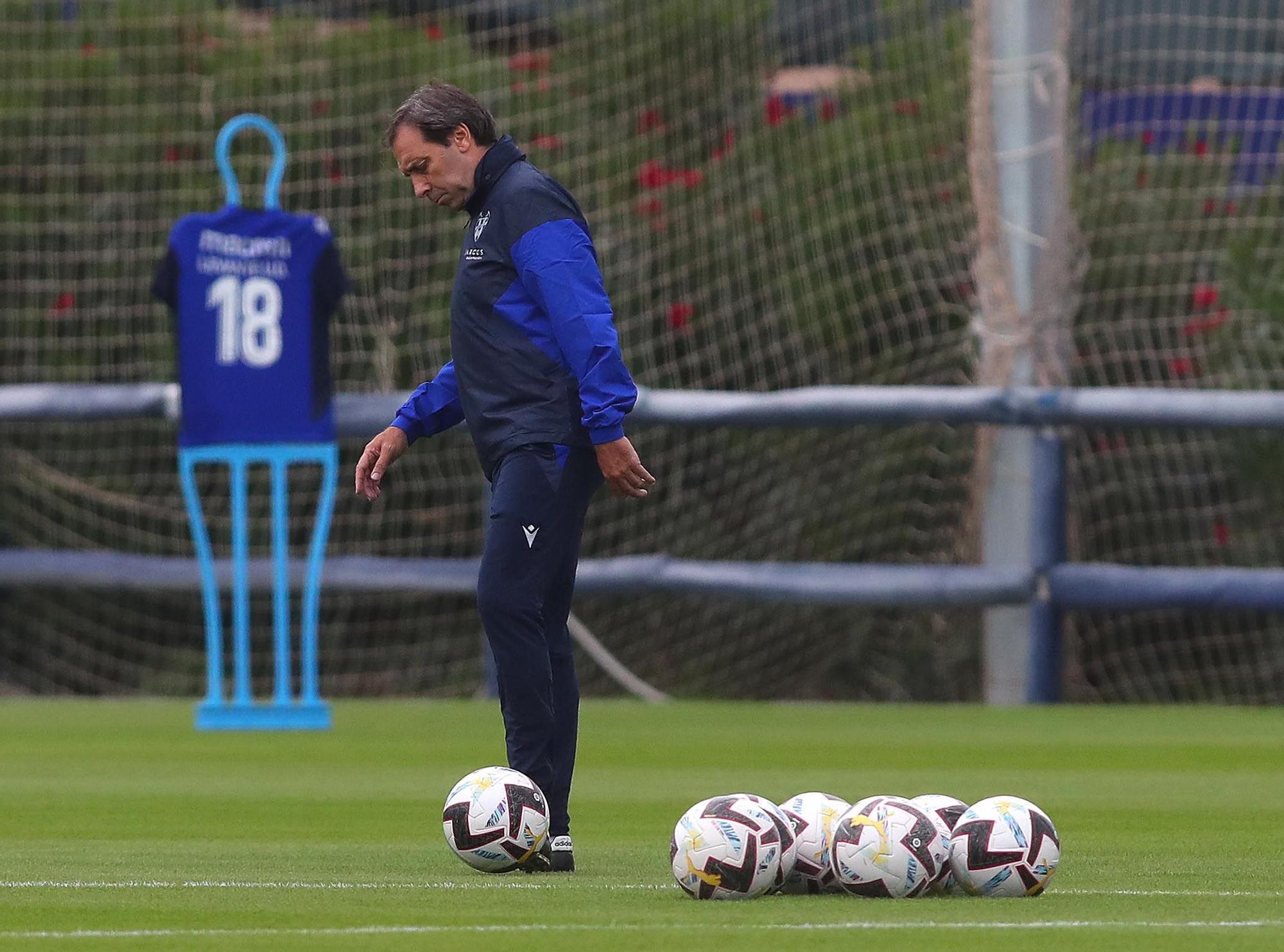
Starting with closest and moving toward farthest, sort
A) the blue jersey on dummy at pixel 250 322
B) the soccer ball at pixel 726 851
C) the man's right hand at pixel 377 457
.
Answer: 1. the soccer ball at pixel 726 851
2. the man's right hand at pixel 377 457
3. the blue jersey on dummy at pixel 250 322

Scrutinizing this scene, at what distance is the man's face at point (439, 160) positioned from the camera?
5617 mm

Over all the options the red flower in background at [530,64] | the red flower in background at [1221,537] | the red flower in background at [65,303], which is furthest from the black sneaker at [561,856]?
the red flower in background at [65,303]

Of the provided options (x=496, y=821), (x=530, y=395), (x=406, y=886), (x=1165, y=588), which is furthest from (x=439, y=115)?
(x=1165, y=588)

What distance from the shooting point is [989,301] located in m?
11.3

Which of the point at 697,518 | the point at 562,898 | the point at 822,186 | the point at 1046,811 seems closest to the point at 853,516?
the point at 697,518

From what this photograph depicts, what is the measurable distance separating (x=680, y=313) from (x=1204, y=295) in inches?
96.8

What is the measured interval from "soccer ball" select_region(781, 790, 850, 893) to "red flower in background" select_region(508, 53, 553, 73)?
7708mm

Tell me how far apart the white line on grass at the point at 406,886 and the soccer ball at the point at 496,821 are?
0.40 feet

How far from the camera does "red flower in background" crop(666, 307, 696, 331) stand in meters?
11.9

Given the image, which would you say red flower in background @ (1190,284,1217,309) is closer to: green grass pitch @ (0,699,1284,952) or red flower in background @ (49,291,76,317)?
green grass pitch @ (0,699,1284,952)

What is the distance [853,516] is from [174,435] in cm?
344

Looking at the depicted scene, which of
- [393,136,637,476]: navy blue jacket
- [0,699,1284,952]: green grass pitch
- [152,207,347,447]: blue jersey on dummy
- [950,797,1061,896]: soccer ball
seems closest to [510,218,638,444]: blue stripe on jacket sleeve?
[393,136,637,476]: navy blue jacket

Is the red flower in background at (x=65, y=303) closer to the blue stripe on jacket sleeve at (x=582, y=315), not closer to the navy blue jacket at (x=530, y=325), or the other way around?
Result: the navy blue jacket at (x=530, y=325)

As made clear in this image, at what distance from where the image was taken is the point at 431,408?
232 inches
